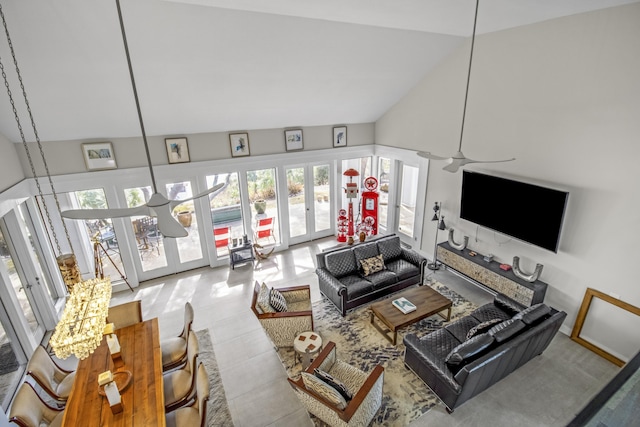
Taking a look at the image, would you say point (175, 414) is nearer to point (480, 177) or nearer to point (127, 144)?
point (127, 144)

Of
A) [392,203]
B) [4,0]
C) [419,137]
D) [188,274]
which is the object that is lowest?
[188,274]

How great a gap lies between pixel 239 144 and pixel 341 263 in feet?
10.6

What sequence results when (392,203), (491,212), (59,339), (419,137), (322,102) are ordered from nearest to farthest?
(59,339)
(491,212)
(322,102)
(419,137)
(392,203)

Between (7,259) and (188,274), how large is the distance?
2.82 metres

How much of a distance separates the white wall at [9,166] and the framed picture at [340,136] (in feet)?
18.9

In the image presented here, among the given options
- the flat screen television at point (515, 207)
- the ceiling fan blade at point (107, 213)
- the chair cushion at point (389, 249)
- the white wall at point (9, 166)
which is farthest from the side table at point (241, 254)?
the flat screen television at point (515, 207)

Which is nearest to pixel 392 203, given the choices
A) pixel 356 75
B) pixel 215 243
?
pixel 356 75

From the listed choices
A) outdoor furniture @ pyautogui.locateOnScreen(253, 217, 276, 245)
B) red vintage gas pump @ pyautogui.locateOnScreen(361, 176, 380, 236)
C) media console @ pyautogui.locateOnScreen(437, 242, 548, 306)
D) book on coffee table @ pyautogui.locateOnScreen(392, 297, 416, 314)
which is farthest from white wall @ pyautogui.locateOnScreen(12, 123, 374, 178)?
book on coffee table @ pyautogui.locateOnScreen(392, 297, 416, 314)

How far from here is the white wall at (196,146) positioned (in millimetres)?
5095

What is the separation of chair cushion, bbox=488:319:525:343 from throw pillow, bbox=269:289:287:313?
267cm

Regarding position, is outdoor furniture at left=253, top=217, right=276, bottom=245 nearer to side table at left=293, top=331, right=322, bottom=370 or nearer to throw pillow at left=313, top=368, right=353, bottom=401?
side table at left=293, top=331, right=322, bottom=370

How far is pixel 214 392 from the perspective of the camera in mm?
3896

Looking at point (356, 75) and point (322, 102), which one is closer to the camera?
point (356, 75)

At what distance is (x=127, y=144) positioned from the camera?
5.50m
